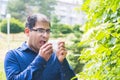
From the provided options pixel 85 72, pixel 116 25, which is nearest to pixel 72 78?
pixel 85 72

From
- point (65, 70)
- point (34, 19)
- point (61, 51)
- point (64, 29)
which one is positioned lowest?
point (64, 29)

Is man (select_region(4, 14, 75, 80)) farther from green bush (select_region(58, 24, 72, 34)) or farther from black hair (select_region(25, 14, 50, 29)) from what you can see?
green bush (select_region(58, 24, 72, 34))

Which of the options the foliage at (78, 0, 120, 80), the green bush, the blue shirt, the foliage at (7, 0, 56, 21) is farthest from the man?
the foliage at (7, 0, 56, 21)

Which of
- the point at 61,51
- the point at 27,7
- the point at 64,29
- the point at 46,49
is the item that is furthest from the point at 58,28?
the point at 46,49

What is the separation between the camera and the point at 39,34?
2.07 metres

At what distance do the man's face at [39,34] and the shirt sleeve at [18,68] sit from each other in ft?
0.43

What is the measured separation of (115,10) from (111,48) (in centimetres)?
Answer: 21

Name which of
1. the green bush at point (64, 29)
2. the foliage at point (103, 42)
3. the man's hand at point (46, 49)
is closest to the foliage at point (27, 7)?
the green bush at point (64, 29)

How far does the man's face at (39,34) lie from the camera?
6.74 ft

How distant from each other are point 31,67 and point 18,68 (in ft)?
0.49

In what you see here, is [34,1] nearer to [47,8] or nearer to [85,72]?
[47,8]

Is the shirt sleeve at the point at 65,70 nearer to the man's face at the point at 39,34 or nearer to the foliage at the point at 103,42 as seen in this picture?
the foliage at the point at 103,42

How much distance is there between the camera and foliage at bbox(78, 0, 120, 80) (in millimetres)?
1839

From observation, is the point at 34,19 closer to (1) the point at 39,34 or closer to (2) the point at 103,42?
(1) the point at 39,34
